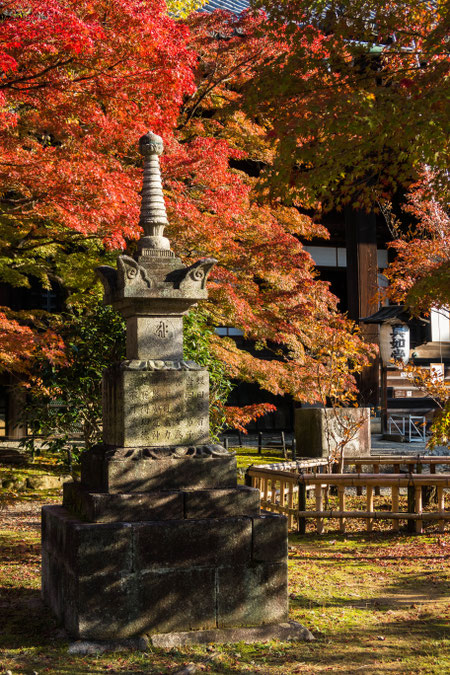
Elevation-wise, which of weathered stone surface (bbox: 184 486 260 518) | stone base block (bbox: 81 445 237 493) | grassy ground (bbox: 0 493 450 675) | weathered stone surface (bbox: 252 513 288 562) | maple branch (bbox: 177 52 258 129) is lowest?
grassy ground (bbox: 0 493 450 675)

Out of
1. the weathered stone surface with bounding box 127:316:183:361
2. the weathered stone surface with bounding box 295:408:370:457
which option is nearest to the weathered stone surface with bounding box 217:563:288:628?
the weathered stone surface with bounding box 127:316:183:361

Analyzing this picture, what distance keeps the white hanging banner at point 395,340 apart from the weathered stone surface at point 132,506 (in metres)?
14.7

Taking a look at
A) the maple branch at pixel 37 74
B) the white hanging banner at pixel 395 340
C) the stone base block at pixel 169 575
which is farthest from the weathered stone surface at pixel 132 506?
the white hanging banner at pixel 395 340

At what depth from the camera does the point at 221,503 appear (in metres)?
5.59

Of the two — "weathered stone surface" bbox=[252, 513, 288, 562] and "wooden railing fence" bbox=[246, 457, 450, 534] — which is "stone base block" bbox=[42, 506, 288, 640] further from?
"wooden railing fence" bbox=[246, 457, 450, 534]

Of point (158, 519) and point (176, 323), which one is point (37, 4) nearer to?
point (176, 323)

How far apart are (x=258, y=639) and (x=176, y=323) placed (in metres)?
2.56

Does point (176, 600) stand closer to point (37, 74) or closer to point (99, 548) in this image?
point (99, 548)

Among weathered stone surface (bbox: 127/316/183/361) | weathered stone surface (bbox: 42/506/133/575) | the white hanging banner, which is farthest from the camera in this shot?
the white hanging banner

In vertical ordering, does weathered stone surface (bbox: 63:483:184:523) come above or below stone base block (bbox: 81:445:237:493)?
below

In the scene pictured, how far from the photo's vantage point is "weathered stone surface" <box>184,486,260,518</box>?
5518mm

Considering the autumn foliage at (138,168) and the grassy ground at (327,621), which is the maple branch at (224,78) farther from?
the grassy ground at (327,621)

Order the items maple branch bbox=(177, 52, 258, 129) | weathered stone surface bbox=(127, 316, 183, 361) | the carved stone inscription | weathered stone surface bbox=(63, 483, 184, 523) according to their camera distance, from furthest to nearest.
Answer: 1. maple branch bbox=(177, 52, 258, 129)
2. weathered stone surface bbox=(127, 316, 183, 361)
3. the carved stone inscription
4. weathered stone surface bbox=(63, 483, 184, 523)

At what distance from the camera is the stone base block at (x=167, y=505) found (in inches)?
209
